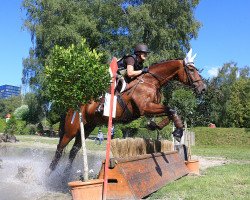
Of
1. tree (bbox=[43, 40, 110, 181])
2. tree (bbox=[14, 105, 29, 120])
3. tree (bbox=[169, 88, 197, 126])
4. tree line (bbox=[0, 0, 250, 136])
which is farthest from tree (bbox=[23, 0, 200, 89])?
tree (bbox=[43, 40, 110, 181])

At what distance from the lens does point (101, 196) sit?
5676 mm

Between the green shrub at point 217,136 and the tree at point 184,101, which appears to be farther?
the green shrub at point 217,136

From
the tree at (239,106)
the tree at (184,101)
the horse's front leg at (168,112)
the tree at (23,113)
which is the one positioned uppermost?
the tree at (239,106)

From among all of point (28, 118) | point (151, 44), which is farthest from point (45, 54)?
point (28, 118)

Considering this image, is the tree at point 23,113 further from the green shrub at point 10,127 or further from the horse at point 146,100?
the horse at point 146,100

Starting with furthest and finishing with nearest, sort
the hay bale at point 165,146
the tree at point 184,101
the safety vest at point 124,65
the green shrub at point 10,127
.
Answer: the green shrub at point 10,127 < the tree at point 184,101 < the hay bale at point 165,146 < the safety vest at point 124,65

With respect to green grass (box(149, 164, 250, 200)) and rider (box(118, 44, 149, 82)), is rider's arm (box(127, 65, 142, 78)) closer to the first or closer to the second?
rider (box(118, 44, 149, 82))

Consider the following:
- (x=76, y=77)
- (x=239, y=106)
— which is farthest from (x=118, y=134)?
(x=239, y=106)

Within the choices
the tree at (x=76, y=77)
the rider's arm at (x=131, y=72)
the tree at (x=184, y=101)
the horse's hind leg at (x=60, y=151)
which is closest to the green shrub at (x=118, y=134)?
the tree at (x=184, y=101)

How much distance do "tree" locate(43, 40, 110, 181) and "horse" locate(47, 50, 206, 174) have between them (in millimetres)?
1191

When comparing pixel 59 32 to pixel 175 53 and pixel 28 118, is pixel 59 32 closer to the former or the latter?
pixel 175 53

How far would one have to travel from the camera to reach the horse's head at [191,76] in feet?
25.8

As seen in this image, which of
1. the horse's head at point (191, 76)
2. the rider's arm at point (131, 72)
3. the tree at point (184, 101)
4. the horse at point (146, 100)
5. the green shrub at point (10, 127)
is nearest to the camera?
the horse at point (146, 100)

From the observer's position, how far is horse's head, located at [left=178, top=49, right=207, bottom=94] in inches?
310
